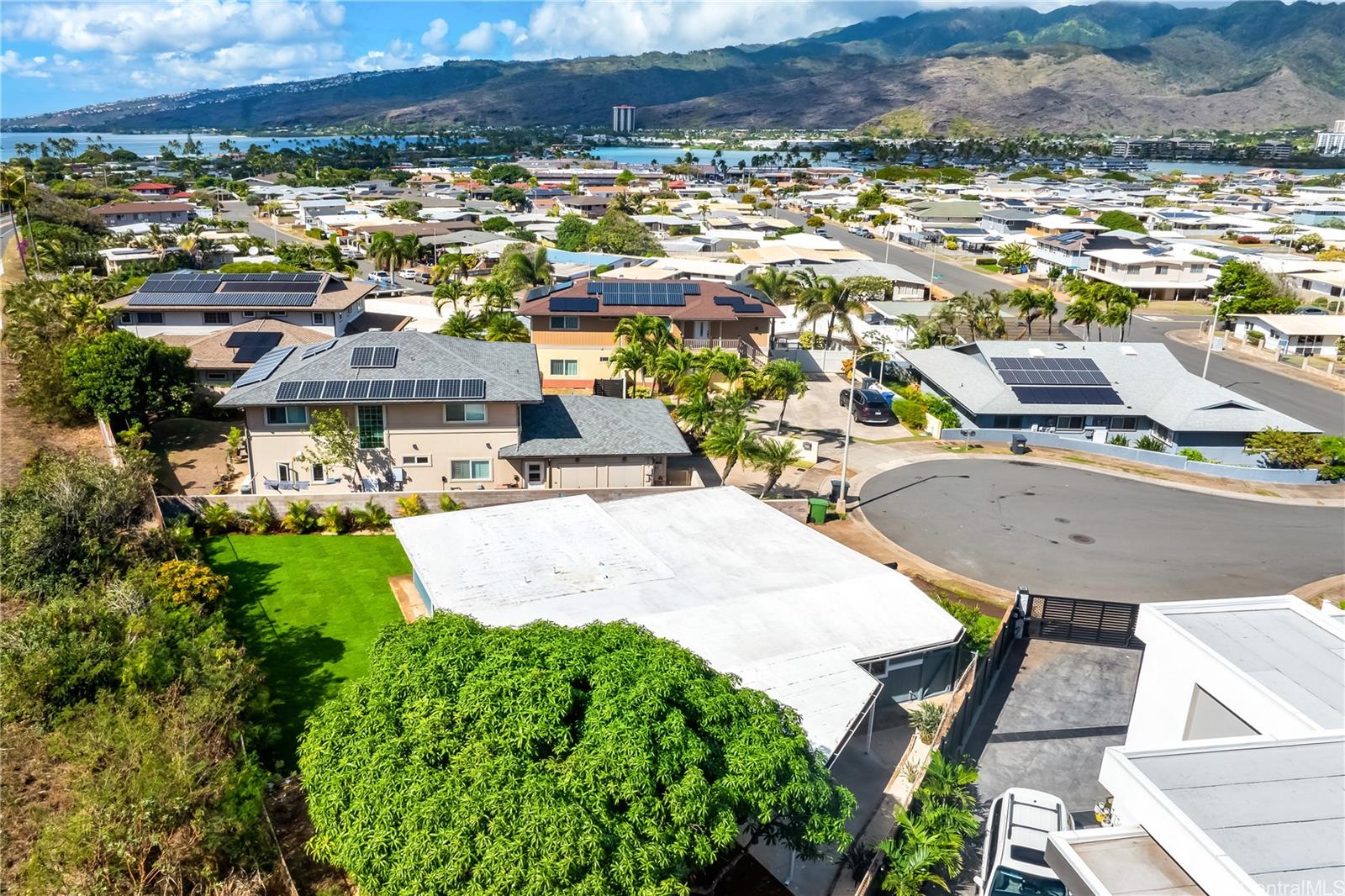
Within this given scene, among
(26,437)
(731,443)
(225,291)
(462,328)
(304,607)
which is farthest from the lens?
(225,291)

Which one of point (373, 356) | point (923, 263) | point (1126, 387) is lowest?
point (1126, 387)

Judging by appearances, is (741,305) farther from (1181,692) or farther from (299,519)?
(1181,692)

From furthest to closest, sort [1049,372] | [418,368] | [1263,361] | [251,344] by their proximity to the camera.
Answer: [1263,361] < [1049,372] < [251,344] < [418,368]

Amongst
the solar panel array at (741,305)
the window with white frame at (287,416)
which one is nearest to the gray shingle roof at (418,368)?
the window with white frame at (287,416)

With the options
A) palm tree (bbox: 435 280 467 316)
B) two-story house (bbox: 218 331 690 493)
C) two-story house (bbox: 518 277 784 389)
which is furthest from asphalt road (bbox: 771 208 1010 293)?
two-story house (bbox: 218 331 690 493)

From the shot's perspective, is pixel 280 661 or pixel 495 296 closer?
pixel 280 661

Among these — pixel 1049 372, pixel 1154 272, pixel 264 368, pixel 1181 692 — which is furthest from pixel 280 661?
pixel 1154 272

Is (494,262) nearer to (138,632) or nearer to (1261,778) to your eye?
(138,632)
